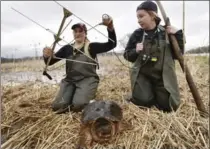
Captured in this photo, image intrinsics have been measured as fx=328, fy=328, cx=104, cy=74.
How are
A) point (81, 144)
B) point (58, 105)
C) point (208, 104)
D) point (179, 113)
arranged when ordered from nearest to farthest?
point (81, 144) → point (179, 113) → point (58, 105) → point (208, 104)

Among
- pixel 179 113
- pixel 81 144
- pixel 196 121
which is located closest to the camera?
pixel 81 144

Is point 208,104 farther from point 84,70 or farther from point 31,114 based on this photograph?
point 31,114

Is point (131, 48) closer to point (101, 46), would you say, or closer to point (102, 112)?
point (101, 46)

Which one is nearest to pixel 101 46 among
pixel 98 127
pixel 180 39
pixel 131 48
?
pixel 131 48

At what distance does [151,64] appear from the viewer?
4.27m

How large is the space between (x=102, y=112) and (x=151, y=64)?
126cm

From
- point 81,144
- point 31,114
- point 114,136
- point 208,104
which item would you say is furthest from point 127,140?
point 208,104

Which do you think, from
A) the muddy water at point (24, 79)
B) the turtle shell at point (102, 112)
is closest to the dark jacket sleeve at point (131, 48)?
the turtle shell at point (102, 112)

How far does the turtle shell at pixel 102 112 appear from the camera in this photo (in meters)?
3.27

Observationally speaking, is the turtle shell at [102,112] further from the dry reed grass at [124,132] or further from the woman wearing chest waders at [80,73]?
the woman wearing chest waders at [80,73]

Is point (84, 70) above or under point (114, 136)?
above

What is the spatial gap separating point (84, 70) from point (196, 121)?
5.53 ft

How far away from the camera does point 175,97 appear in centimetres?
419

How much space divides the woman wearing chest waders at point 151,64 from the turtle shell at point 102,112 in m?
0.94
